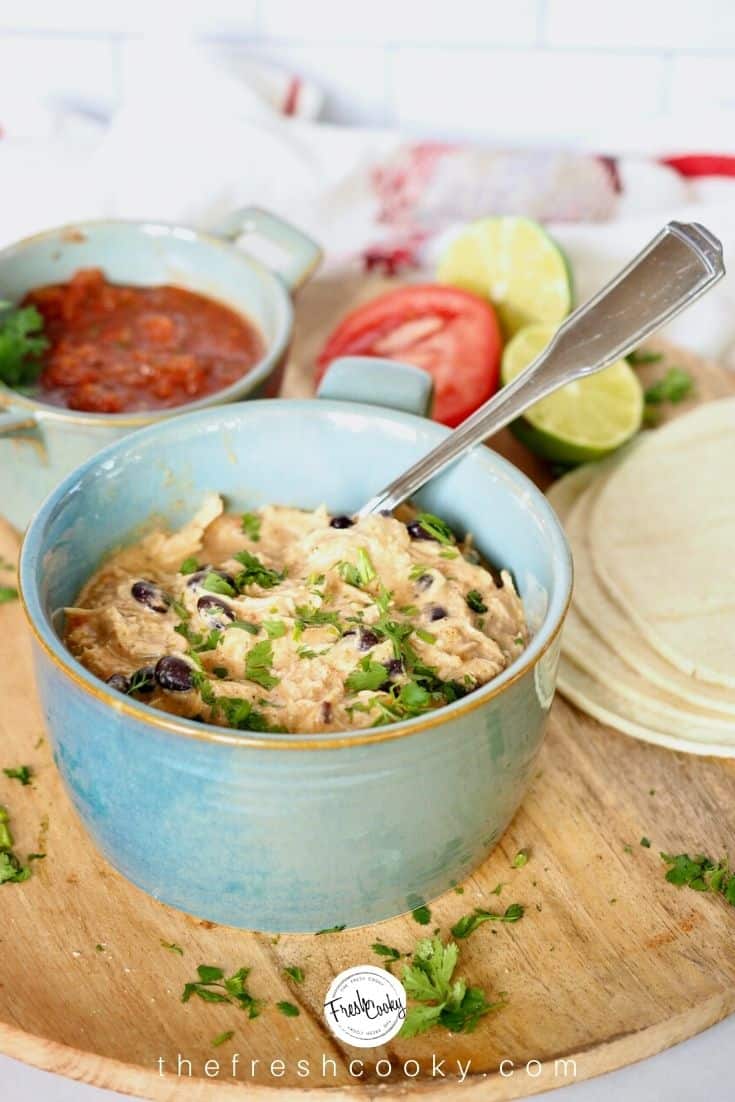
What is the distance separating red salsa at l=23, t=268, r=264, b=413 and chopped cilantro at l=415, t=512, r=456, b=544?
87cm

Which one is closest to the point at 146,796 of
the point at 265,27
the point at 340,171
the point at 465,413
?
the point at 465,413

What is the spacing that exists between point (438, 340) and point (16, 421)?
49.8 inches

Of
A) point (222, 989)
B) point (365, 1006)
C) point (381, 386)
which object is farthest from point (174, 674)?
point (381, 386)

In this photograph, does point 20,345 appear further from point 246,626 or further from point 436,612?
point 436,612

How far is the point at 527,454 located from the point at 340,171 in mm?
1600

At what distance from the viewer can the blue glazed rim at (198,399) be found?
321cm

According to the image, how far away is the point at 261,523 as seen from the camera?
303 cm

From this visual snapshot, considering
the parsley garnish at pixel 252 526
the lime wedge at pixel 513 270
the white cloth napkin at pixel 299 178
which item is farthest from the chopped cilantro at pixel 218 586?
the white cloth napkin at pixel 299 178

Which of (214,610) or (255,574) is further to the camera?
(255,574)

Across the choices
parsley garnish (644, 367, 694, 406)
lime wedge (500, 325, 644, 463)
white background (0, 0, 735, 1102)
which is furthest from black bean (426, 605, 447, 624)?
white background (0, 0, 735, 1102)

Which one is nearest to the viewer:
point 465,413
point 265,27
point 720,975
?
point 720,975

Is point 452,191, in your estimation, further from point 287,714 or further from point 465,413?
point 287,714

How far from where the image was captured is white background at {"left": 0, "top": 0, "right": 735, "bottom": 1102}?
211 inches

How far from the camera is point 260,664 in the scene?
8.35 ft
